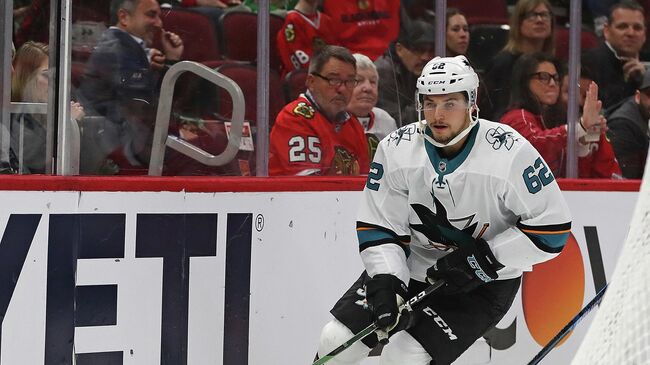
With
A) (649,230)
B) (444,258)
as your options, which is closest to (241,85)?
(444,258)

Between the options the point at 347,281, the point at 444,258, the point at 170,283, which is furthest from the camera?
the point at 347,281

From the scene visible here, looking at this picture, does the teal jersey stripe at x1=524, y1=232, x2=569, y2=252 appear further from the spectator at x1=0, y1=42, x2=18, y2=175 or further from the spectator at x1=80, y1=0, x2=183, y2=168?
the spectator at x1=0, y1=42, x2=18, y2=175

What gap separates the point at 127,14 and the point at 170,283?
0.83 metres

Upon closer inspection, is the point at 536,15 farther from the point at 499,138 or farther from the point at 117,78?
the point at 117,78

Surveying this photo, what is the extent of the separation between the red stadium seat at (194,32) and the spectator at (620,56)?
5.91 feet

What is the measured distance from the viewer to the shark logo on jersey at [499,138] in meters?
3.44

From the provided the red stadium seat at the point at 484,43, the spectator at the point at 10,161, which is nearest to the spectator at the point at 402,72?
the red stadium seat at the point at 484,43

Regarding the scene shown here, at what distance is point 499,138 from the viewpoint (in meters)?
3.46

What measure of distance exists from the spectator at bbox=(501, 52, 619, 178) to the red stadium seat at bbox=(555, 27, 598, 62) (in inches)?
1.9

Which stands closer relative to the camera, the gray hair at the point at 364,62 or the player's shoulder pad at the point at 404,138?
the player's shoulder pad at the point at 404,138

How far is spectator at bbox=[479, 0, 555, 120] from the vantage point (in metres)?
4.53

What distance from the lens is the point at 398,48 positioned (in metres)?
4.30

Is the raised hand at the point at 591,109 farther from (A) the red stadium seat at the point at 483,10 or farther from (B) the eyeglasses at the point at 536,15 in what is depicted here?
(A) the red stadium seat at the point at 483,10

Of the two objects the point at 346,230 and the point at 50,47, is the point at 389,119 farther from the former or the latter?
the point at 50,47
